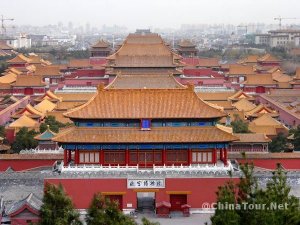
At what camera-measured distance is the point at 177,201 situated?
21859 mm

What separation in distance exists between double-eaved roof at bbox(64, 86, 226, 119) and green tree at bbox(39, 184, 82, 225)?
6248 mm

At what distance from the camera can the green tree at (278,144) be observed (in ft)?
97.6

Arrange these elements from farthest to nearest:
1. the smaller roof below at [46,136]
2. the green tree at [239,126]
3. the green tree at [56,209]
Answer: the green tree at [239,126]
the smaller roof below at [46,136]
the green tree at [56,209]

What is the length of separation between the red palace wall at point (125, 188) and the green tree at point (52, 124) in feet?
31.8

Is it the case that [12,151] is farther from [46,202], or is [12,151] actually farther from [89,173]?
[46,202]

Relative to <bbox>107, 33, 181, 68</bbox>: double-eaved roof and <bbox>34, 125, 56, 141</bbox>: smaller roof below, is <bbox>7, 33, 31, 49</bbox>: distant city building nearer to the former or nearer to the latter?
<bbox>107, 33, 181, 68</bbox>: double-eaved roof

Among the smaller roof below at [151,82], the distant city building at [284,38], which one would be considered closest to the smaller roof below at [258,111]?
the smaller roof below at [151,82]

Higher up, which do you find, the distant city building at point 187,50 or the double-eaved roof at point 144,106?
the distant city building at point 187,50

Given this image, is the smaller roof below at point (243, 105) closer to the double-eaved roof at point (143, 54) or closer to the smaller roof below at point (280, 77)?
the double-eaved roof at point (143, 54)

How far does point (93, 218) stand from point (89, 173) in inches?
262

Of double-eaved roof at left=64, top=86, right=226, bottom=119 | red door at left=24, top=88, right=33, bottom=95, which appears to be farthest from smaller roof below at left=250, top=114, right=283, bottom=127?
red door at left=24, top=88, right=33, bottom=95

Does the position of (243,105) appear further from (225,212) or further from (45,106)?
(225,212)

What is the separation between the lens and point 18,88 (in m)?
47.8

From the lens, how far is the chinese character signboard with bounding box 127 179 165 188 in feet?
70.7
